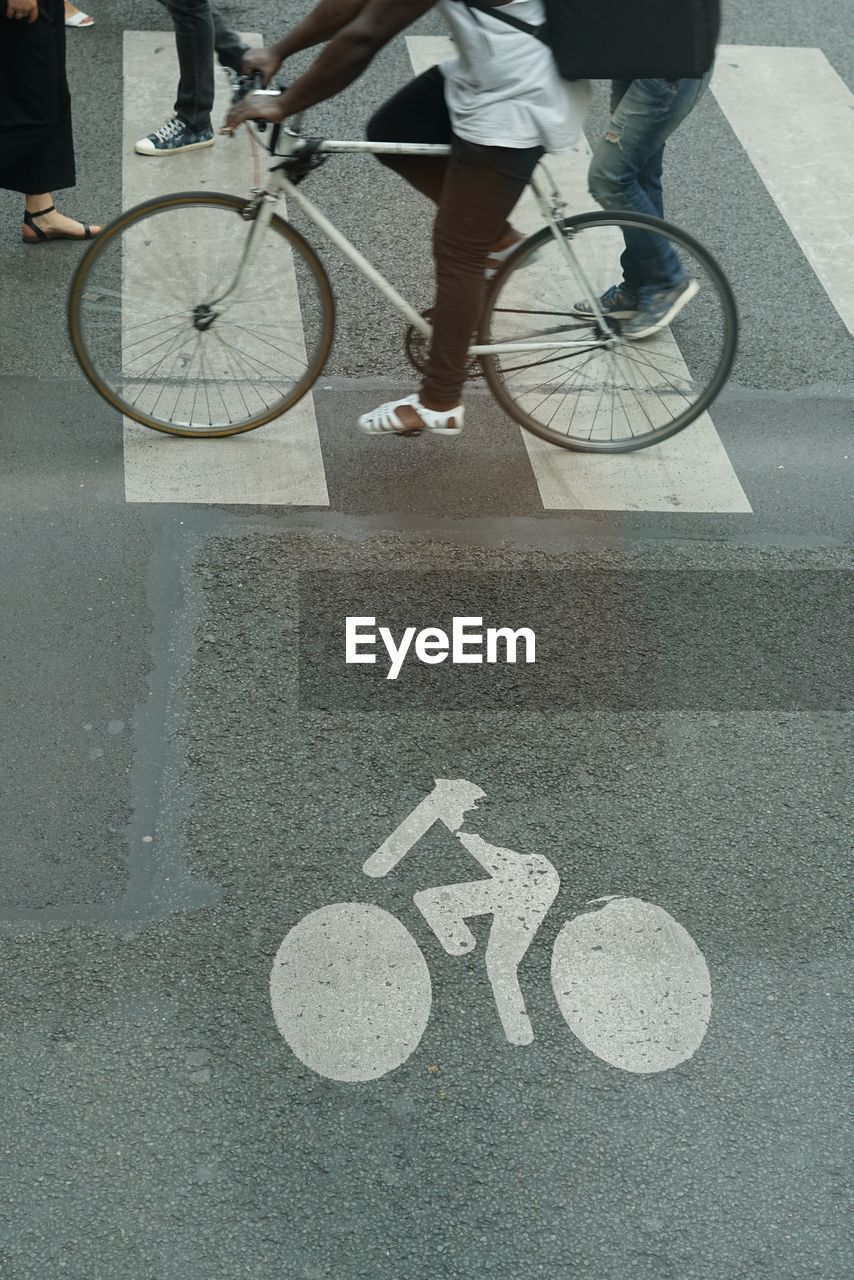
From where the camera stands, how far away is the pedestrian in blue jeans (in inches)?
184

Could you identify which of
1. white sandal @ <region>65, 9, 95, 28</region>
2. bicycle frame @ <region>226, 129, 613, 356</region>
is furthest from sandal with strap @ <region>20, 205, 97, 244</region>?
white sandal @ <region>65, 9, 95, 28</region>

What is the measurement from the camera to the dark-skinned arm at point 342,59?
374cm

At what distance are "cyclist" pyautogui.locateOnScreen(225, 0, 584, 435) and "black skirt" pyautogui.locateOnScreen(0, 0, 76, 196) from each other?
125 centimetres

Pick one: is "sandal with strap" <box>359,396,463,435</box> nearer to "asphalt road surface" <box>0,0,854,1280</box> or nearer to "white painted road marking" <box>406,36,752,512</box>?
"asphalt road surface" <box>0,0,854,1280</box>

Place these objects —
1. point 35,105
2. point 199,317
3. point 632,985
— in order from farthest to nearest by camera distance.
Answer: point 35,105, point 199,317, point 632,985

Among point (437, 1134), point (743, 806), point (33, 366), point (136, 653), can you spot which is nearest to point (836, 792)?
point (743, 806)

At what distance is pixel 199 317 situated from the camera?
4699 mm

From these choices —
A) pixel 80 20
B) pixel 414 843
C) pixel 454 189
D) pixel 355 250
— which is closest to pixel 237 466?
pixel 355 250

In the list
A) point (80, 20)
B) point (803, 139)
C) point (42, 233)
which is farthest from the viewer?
point (80, 20)

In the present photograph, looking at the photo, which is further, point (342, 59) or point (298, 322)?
point (298, 322)

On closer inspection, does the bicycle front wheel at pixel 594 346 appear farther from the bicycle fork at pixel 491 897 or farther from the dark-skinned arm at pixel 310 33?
the bicycle fork at pixel 491 897

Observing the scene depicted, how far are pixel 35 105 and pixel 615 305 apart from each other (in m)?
2.23


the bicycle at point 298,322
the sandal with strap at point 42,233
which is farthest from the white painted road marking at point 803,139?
the sandal with strap at point 42,233

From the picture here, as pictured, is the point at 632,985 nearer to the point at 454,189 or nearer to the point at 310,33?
the point at 454,189
